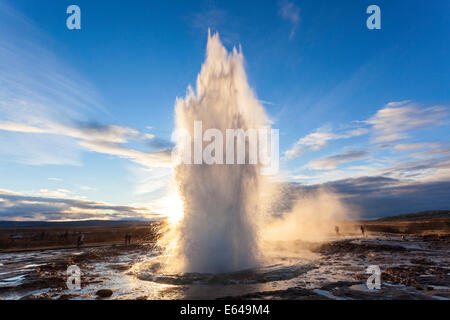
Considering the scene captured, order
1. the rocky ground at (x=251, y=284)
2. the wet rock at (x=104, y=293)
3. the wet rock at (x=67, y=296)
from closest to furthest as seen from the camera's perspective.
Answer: the rocky ground at (x=251, y=284)
the wet rock at (x=67, y=296)
the wet rock at (x=104, y=293)

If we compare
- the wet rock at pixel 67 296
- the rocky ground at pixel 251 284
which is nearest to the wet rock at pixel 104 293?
the rocky ground at pixel 251 284

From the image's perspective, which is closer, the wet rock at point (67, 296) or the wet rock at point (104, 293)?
the wet rock at point (67, 296)

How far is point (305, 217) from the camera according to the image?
55.4m

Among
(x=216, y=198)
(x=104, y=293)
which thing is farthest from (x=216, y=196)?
(x=104, y=293)

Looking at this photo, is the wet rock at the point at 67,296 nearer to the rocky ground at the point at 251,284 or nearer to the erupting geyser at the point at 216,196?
→ the rocky ground at the point at 251,284

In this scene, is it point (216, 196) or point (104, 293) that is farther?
point (216, 196)

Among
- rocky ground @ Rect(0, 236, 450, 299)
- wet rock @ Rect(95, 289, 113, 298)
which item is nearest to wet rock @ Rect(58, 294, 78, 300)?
rocky ground @ Rect(0, 236, 450, 299)

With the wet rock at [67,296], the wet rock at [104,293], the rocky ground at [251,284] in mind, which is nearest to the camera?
the rocky ground at [251,284]

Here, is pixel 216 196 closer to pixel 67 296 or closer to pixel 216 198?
pixel 216 198

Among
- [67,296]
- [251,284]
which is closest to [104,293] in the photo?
[67,296]

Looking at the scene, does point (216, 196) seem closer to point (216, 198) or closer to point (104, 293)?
point (216, 198)

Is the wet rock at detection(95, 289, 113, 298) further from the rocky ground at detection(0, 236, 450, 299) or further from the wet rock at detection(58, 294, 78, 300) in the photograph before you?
the wet rock at detection(58, 294, 78, 300)
